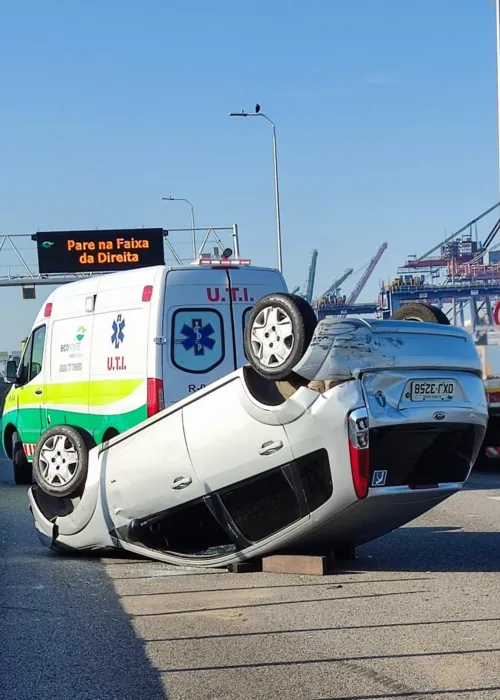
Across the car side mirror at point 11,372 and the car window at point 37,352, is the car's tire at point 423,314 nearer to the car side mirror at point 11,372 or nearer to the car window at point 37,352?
the car window at point 37,352

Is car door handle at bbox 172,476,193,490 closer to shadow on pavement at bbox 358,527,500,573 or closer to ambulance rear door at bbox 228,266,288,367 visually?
shadow on pavement at bbox 358,527,500,573

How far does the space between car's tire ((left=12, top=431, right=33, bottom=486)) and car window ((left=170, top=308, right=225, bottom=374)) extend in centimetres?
497

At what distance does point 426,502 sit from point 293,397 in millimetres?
1448

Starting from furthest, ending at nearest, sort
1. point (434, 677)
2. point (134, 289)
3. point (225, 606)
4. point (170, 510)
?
point (134, 289) → point (170, 510) → point (225, 606) → point (434, 677)

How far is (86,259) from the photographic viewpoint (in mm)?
40031

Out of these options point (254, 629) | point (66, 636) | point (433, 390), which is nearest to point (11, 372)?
point (433, 390)

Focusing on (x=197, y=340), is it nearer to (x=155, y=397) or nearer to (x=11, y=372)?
(x=155, y=397)

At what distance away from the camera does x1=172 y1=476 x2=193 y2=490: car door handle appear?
8.66 m

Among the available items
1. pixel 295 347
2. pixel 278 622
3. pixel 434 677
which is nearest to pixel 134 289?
pixel 295 347

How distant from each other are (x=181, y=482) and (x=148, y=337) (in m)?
3.93

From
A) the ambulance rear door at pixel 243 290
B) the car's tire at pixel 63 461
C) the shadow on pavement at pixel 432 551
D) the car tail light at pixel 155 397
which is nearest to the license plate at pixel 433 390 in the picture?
the shadow on pavement at pixel 432 551

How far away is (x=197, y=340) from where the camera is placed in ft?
41.5

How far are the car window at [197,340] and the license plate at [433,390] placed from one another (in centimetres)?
477

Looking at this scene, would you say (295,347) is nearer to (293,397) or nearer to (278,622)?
(293,397)
